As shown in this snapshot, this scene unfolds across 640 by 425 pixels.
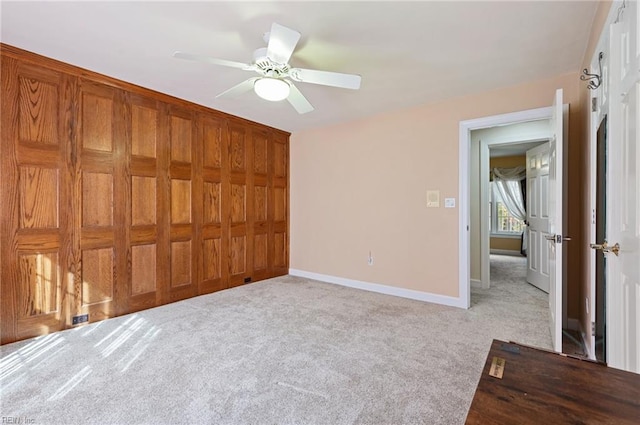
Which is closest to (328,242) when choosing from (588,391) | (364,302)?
(364,302)

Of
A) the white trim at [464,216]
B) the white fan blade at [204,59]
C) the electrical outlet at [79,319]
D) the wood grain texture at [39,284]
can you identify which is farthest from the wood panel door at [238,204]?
the white trim at [464,216]

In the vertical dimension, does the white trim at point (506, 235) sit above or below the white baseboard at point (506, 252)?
above

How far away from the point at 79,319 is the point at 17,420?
139cm

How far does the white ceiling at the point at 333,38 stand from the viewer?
1.87 metres

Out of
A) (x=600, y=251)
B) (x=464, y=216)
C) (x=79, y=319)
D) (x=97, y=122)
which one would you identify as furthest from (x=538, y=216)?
(x=79, y=319)

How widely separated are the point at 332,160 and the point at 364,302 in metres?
2.15

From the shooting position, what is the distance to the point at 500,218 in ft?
25.5

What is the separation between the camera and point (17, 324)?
243 cm

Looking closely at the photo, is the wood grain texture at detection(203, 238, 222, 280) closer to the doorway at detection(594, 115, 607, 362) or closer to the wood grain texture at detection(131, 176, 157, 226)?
the wood grain texture at detection(131, 176, 157, 226)

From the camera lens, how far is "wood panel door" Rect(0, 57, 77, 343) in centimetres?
238

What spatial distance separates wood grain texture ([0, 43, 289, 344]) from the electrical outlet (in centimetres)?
4

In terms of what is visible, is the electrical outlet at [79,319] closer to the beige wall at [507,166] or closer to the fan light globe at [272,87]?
the fan light globe at [272,87]

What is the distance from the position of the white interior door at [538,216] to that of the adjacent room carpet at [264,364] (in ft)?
3.49

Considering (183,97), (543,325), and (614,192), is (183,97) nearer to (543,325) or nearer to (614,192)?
(614,192)
